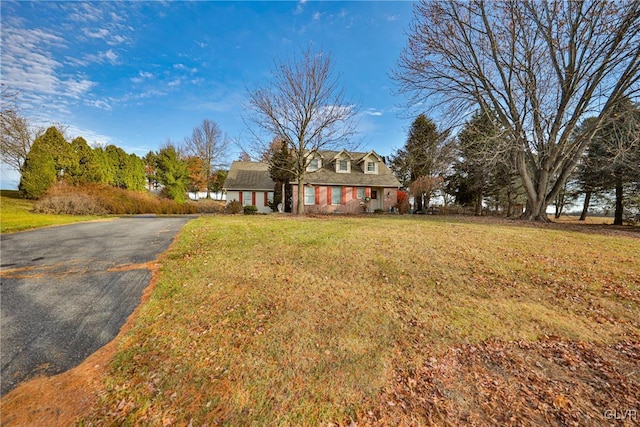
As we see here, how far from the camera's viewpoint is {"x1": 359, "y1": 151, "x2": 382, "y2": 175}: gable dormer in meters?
22.5

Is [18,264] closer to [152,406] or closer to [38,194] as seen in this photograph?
[152,406]

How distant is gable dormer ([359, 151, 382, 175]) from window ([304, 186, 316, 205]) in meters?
A: 5.80


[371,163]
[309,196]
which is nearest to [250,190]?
[309,196]

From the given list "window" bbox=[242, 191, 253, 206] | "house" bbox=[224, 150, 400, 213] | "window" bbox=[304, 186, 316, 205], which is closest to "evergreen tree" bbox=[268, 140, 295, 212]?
"house" bbox=[224, 150, 400, 213]

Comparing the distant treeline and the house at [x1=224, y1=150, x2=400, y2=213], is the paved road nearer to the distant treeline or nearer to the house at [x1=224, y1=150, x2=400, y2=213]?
the house at [x1=224, y1=150, x2=400, y2=213]

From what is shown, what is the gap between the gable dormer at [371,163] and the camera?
2254 centimetres

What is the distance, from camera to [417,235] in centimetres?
870

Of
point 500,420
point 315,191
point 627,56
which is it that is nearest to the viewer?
point 500,420

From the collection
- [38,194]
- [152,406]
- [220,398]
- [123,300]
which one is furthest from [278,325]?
[38,194]

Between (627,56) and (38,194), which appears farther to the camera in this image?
(38,194)

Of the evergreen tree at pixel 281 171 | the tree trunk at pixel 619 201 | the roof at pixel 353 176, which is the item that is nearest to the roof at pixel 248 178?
the evergreen tree at pixel 281 171

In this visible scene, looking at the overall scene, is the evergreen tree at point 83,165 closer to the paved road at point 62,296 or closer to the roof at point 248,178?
the roof at point 248,178

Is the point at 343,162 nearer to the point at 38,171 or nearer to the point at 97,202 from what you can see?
the point at 97,202

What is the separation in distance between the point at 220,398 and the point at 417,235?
7.88 m
